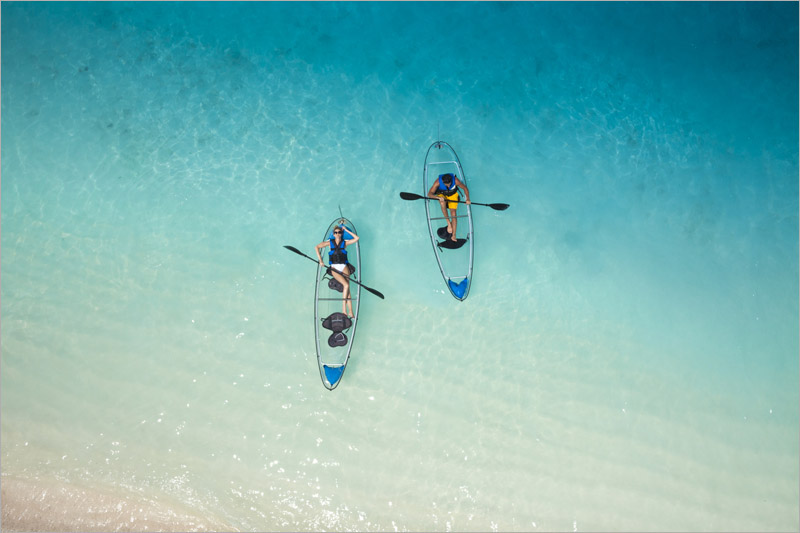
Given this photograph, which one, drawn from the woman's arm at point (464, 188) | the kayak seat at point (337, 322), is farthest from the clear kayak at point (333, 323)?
the woman's arm at point (464, 188)

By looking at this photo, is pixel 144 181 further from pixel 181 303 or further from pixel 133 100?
pixel 181 303

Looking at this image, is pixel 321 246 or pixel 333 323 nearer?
pixel 333 323

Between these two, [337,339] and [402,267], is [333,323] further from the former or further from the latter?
[402,267]

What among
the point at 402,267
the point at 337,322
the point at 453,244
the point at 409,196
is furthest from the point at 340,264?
the point at 453,244

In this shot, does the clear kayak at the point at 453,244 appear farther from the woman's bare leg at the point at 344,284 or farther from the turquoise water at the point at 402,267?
the woman's bare leg at the point at 344,284

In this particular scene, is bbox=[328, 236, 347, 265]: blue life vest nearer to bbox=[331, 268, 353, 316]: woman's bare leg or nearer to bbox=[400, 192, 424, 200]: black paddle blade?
bbox=[331, 268, 353, 316]: woman's bare leg

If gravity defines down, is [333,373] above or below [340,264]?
below
